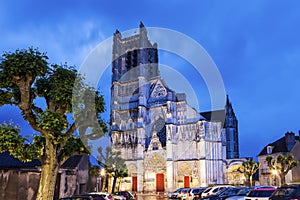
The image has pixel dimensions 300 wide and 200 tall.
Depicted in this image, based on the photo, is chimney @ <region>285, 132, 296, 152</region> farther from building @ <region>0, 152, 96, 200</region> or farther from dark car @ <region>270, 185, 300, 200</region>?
dark car @ <region>270, 185, 300, 200</region>

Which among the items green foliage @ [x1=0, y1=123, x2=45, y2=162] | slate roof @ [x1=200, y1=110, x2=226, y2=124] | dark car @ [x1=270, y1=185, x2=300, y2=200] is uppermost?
slate roof @ [x1=200, y1=110, x2=226, y2=124]

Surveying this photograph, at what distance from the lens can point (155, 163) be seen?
55.3 m

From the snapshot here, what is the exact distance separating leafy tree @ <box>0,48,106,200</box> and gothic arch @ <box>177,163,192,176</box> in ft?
125

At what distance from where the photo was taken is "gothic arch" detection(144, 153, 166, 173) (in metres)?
54.7

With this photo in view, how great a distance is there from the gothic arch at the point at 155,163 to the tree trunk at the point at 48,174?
Result: 134 feet

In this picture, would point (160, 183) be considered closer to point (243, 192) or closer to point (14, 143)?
point (243, 192)

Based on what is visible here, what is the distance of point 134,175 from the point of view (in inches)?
2235

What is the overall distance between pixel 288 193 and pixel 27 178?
53.4ft

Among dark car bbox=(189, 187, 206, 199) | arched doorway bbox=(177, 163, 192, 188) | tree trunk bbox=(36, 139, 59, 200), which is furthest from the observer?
arched doorway bbox=(177, 163, 192, 188)

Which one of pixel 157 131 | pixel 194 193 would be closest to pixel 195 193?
pixel 194 193

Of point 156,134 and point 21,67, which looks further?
point 156,134

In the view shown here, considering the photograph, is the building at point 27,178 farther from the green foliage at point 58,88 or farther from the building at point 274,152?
the building at point 274,152

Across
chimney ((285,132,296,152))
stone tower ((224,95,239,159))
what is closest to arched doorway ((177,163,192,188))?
stone tower ((224,95,239,159))

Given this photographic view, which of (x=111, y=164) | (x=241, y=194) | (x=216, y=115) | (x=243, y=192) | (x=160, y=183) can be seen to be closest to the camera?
(x=241, y=194)
